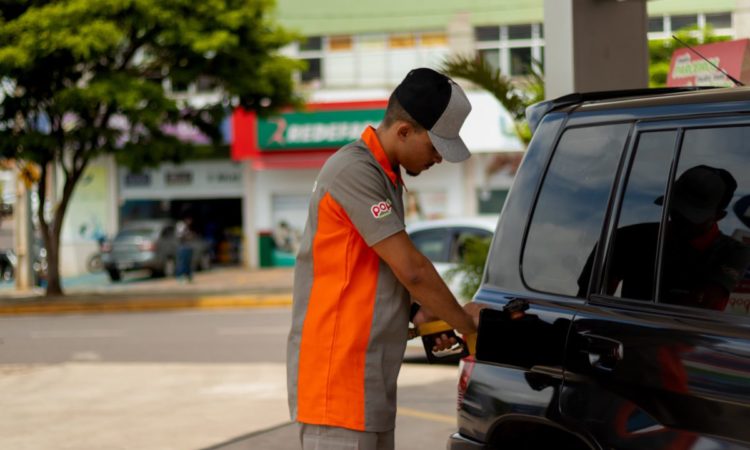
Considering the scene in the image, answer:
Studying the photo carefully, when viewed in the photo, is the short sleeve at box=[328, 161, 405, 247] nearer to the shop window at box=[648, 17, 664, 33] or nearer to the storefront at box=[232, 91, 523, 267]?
the shop window at box=[648, 17, 664, 33]

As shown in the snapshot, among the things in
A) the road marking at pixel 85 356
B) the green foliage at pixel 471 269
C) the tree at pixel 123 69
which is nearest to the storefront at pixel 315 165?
the tree at pixel 123 69

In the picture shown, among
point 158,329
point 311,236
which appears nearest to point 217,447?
point 311,236

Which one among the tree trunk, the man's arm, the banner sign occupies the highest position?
the banner sign

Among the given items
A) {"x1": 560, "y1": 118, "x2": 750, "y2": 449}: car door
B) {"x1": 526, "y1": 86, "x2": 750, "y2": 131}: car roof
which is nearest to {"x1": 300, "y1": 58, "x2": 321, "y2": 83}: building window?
{"x1": 526, "y1": 86, "x2": 750, "y2": 131}: car roof

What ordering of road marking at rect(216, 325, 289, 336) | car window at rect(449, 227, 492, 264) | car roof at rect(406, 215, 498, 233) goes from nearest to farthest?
car window at rect(449, 227, 492, 264) < car roof at rect(406, 215, 498, 233) < road marking at rect(216, 325, 289, 336)

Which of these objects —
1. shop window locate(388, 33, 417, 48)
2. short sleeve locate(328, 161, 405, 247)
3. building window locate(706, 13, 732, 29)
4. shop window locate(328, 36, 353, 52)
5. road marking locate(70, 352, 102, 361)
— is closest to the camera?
short sleeve locate(328, 161, 405, 247)

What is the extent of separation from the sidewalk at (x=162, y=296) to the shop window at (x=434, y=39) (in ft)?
24.7

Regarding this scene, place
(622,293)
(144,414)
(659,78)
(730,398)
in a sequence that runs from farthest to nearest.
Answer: (659,78), (144,414), (622,293), (730,398)

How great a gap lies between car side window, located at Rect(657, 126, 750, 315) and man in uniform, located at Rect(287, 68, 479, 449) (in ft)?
1.97

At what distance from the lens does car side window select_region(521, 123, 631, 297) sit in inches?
128

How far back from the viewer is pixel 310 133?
3219cm

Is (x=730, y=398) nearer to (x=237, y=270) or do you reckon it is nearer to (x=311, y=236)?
(x=311, y=236)

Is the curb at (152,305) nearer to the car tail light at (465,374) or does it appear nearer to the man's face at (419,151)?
the car tail light at (465,374)

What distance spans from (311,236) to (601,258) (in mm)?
799
